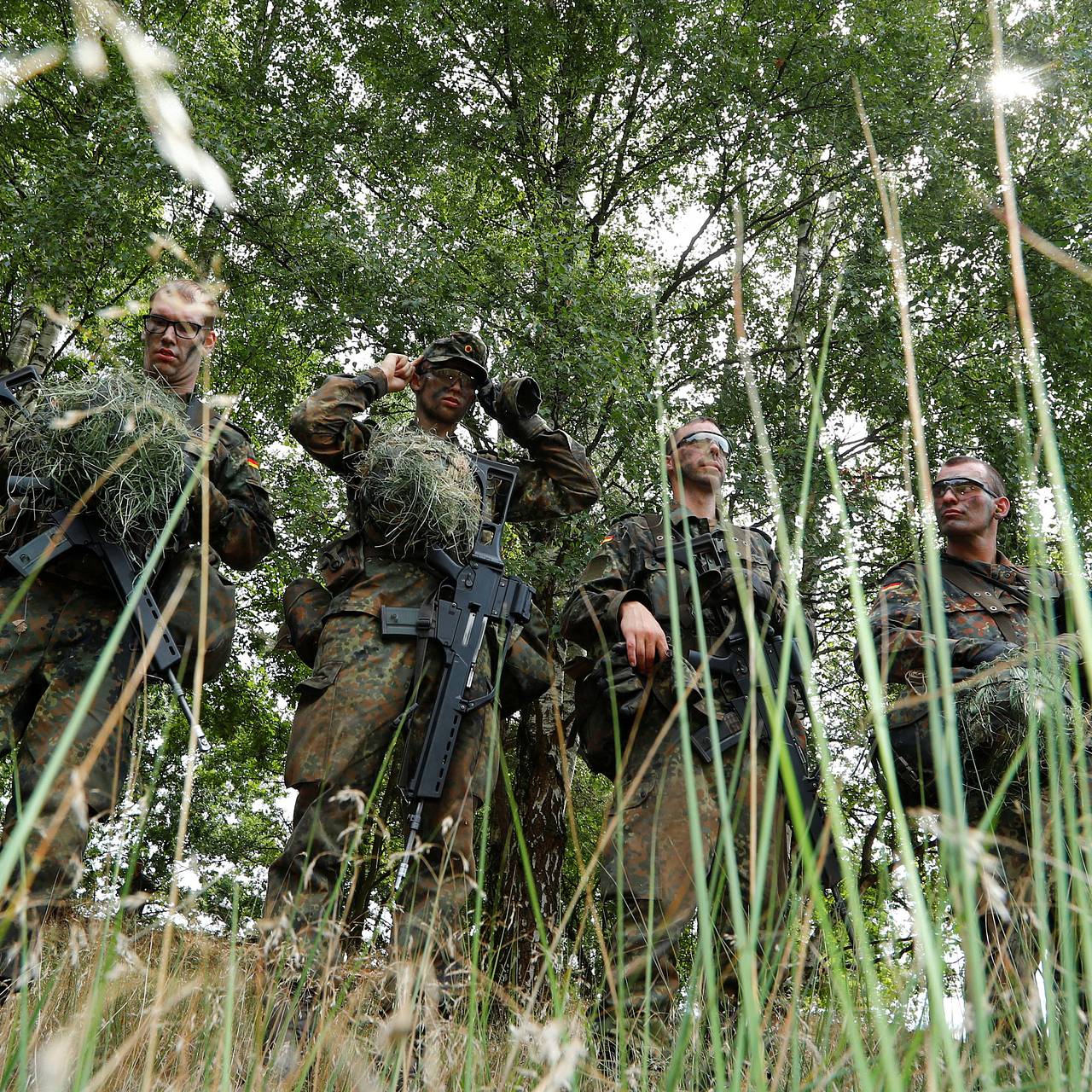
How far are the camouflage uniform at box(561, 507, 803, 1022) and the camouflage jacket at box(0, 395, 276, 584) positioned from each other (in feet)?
3.72

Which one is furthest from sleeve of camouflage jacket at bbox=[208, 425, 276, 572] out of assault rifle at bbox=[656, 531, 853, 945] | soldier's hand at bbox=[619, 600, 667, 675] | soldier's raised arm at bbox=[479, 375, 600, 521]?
assault rifle at bbox=[656, 531, 853, 945]

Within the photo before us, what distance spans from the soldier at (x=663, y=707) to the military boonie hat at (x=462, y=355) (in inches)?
32.7

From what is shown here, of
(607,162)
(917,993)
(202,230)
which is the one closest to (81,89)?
(202,230)

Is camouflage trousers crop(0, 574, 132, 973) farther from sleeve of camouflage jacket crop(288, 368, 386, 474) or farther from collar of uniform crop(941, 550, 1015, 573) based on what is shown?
collar of uniform crop(941, 550, 1015, 573)

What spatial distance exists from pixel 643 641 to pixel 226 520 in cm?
146

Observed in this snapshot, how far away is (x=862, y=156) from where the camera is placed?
8078 mm

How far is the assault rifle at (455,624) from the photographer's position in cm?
298

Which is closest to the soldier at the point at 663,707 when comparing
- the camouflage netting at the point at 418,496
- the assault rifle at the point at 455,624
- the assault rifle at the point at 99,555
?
the assault rifle at the point at 455,624

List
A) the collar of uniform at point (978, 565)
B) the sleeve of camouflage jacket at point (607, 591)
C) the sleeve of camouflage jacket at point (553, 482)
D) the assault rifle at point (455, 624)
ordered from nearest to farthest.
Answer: the assault rifle at point (455, 624) → the sleeve of camouflage jacket at point (607, 591) → the collar of uniform at point (978, 565) → the sleeve of camouflage jacket at point (553, 482)

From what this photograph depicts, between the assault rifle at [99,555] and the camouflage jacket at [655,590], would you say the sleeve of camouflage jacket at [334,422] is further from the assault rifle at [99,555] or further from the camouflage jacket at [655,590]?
the camouflage jacket at [655,590]

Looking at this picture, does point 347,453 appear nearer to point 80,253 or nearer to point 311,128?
point 80,253

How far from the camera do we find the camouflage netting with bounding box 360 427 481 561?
3363mm

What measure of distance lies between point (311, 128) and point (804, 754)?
708 centimetres

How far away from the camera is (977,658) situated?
3205 millimetres
